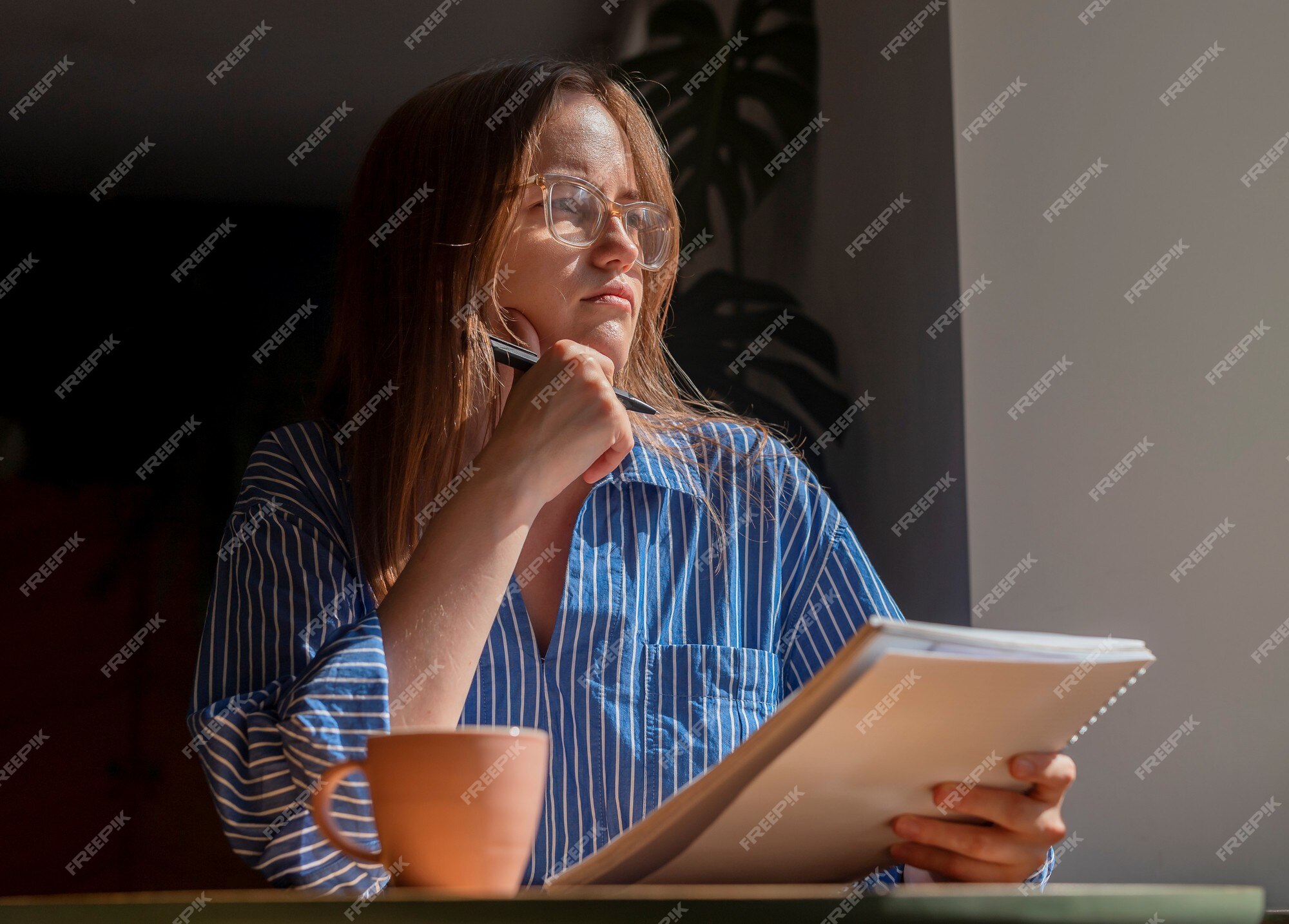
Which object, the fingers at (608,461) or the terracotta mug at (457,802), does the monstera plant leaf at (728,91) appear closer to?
the fingers at (608,461)

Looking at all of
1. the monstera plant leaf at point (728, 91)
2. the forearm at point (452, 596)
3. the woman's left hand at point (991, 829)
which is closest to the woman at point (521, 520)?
the forearm at point (452, 596)

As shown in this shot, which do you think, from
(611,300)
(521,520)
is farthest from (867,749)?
(611,300)

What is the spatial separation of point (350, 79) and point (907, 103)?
0.93 meters

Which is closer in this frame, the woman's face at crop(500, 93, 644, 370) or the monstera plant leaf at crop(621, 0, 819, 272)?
the woman's face at crop(500, 93, 644, 370)

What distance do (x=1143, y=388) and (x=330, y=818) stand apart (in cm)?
156

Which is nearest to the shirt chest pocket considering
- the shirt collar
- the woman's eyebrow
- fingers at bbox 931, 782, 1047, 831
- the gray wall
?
the shirt collar

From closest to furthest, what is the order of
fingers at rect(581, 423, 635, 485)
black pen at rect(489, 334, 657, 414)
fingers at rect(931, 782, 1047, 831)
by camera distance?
1. fingers at rect(931, 782, 1047, 831)
2. fingers at rect(581, 423, 635, 485)
3. black pen at rect(489, 334, 657, 414)

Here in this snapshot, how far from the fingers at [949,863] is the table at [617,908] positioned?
0.29 meters

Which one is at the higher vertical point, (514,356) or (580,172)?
(580,172)

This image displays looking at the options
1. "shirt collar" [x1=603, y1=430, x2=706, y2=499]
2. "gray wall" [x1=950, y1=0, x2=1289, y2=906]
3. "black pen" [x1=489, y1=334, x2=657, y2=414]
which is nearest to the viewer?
"black pen" [x1=489, y1=334, x2=657, y2=414]

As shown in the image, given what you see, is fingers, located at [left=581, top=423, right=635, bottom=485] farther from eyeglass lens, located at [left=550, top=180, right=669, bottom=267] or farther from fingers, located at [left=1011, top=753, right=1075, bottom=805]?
fingers, located at [left=1011, top=753, right=1075, bottom=805]

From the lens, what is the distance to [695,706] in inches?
43.8

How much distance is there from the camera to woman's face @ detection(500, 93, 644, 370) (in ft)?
4.08

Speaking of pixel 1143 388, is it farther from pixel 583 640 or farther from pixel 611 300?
pixel 583 640
